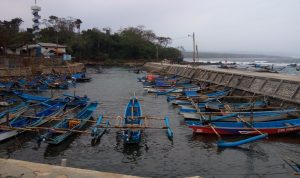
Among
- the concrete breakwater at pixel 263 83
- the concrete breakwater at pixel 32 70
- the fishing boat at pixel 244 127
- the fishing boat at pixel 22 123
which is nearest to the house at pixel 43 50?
the concrete breakwater at pixel 32 70

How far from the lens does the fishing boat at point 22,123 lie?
59.7ft

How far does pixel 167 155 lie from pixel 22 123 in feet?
31.3

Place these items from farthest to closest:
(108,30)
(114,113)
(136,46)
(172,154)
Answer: (108,30) → (136,46) → (114,113) → (172,154)

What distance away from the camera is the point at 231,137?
1980cm

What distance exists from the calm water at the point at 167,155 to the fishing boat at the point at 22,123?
55 centimetres

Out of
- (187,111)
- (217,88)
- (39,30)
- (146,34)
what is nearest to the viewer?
(187,111)

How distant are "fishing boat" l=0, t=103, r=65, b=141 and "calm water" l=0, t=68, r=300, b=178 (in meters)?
0.55

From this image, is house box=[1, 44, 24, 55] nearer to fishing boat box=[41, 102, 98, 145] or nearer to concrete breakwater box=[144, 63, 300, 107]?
concrete breakwater box=[144, 63, 300, 107]

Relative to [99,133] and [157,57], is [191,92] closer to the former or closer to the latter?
[99,133]

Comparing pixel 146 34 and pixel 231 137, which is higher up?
pixel 146 34

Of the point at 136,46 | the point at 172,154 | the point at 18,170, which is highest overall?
the point at 136,46

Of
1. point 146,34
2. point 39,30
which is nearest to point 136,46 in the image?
point 146,34

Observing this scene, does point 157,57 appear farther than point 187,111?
Yes

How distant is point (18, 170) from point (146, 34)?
427 ft
